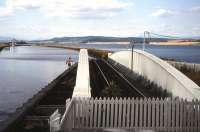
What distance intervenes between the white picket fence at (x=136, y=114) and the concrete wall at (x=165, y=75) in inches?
82.6

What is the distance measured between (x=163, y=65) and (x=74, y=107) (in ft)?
44.9

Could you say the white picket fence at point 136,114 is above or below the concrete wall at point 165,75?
below

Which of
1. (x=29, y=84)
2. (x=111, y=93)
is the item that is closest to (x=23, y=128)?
(x=111, y=93)

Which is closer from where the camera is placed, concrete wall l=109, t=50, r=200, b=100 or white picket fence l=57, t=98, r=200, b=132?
white picket fence l=57, t=98, r=200, b=132

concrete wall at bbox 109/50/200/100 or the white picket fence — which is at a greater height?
concrete wall at bbox 109/50/200/100

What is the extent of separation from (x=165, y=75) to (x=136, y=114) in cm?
1145

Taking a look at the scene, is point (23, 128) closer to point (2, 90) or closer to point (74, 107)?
point (74, 107)

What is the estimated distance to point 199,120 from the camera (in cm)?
1595

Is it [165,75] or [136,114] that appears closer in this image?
[136,114]

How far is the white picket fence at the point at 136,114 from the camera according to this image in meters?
15.6

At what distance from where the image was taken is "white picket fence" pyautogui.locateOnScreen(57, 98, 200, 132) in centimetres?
1562

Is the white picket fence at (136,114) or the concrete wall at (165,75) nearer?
the white picket fence at (136,114)

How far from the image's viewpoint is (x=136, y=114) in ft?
52.0

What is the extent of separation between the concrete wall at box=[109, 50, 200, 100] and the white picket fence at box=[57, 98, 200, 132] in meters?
2.10
